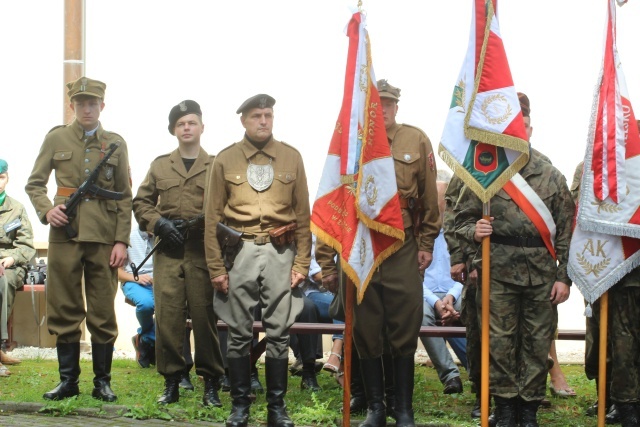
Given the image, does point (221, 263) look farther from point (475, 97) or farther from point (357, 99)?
point (475, 97)

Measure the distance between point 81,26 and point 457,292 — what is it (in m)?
4.79

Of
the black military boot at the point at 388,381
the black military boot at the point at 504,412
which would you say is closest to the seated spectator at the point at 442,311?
the black military boot at the point at 388,381

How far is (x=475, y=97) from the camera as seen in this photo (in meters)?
7.36

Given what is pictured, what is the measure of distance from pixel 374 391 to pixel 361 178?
133 cm

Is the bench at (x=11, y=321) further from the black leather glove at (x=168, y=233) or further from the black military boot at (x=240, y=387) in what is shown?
the black military boot at (x=240, y=387)

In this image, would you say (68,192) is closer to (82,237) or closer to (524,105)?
(82,237)

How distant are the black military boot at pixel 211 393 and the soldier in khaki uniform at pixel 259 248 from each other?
645 mm

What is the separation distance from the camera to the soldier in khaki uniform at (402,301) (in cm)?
752

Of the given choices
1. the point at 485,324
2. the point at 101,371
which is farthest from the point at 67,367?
the point at 485,324

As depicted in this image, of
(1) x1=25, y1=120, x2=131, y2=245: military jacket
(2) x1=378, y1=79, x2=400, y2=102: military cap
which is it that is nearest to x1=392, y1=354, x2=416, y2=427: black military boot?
(2) x1=378, y1=79, x2=400, y2=102: military cap

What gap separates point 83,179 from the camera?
28.1 feet

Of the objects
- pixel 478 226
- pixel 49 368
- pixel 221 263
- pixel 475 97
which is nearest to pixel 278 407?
pixel 221 263

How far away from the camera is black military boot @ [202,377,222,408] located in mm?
8316

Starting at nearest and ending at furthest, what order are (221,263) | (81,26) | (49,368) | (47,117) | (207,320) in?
(221,263) → (207,320) → (49,368) → (81,26) → (47,117)
